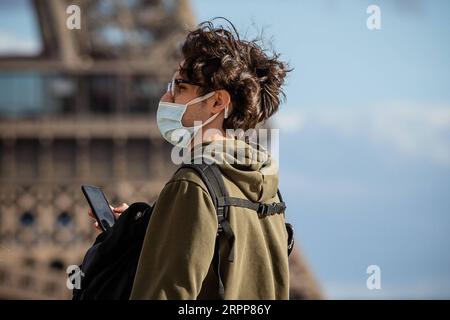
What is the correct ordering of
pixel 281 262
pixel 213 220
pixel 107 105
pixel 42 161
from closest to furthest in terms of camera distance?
1. pixel 213 220
2. pixel 281 262
3. pixel 42 161
4. pixel 107 105

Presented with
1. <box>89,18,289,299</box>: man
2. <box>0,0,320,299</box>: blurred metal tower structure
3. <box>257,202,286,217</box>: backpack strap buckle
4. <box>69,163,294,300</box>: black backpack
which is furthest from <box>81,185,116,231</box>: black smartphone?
<box>0,0,320,299</box>: blurred metal tower structure

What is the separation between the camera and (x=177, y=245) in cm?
361

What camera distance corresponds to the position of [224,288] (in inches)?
145

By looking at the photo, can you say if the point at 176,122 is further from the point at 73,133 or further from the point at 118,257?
the point at 73,133

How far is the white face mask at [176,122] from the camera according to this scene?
4020mm

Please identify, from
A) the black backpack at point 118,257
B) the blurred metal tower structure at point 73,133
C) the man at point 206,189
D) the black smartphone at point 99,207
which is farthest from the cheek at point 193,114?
the blurred metal tower structure at point 73,133

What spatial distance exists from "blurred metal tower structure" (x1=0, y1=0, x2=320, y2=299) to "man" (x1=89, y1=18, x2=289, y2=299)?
20678 millimetres

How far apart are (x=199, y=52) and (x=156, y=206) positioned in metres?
0.61

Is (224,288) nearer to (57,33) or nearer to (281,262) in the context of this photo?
(281,262)

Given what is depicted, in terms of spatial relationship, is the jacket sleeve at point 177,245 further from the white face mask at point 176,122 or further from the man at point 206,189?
the white face mask at point 176,122

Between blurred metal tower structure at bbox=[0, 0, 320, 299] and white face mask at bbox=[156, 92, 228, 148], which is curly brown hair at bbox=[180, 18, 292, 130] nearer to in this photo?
white face mask at bbox=[156, 92, 228, 148]

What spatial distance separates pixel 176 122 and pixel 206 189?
44cm

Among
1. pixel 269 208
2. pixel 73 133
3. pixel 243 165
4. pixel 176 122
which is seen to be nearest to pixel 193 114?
pixel 176 122

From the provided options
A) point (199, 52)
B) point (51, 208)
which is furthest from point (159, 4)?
point (199, 52)
